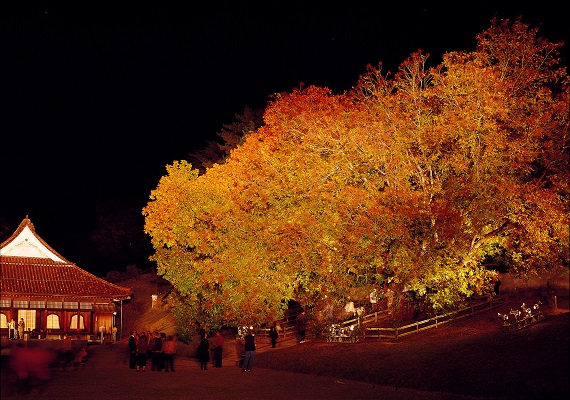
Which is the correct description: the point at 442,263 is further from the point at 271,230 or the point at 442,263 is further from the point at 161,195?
the point at 161,195

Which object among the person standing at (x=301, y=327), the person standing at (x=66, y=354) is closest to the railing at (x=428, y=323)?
the person standing at (x=301, y=327)

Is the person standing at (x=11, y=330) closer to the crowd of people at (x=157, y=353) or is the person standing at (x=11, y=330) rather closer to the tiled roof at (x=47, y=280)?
the tiled roof at (x=47, y=280)

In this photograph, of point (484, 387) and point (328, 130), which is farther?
point (328, 130)

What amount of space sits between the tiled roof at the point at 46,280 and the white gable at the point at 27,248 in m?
0.14

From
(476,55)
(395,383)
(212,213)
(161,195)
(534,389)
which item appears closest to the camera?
(534,389)

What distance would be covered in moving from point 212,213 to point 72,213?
234 feet

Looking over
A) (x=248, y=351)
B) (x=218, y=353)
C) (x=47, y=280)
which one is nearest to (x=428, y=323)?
(x=218, y=353)

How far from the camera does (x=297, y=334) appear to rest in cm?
3781

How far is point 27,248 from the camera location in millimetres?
48625

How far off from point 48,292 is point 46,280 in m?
1.25

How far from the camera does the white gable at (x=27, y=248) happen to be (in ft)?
157

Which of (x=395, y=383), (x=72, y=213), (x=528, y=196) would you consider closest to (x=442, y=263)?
(x=528, y=196)

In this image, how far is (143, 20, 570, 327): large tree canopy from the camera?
94.1 ft

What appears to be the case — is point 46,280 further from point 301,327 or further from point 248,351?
point 248,351
